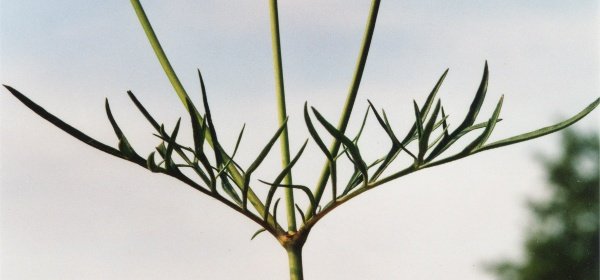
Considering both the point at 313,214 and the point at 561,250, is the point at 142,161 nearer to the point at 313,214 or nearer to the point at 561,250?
the point at 313,214

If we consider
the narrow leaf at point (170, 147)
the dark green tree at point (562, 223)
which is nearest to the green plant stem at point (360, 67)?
the narrow leaf at point (170, 147)

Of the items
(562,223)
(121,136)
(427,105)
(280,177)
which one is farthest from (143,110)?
(562,223)

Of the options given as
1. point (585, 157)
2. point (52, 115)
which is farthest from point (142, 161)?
point (585, 157)

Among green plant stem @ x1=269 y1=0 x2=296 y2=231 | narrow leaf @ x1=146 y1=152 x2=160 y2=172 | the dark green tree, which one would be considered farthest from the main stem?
the dark green tree

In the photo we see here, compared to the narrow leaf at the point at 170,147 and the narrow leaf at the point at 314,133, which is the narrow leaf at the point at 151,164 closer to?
the narrow leaf at the point at 170,147

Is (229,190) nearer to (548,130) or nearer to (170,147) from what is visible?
(170,147)
